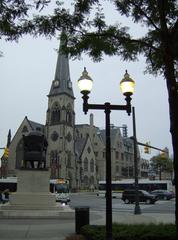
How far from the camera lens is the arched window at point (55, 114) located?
370 ft

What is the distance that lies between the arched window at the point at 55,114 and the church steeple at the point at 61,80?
403 centimetres

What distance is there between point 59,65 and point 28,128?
68.7 feet

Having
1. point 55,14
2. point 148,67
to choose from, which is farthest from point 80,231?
point 55,14

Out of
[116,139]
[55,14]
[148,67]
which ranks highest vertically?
[116,139]

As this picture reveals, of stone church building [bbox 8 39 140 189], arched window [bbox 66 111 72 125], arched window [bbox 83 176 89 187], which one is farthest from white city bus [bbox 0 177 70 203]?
arched window [bbox 83 176 89 187]

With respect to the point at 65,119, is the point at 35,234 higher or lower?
lower

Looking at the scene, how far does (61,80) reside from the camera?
115062 millimetres

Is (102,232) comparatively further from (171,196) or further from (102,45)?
(171,196)

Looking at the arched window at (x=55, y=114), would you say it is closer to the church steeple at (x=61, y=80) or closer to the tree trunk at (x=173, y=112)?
the church steeple at (x=61, y=80)

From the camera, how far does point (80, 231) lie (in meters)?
13.8

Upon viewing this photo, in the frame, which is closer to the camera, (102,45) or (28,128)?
(102,45)

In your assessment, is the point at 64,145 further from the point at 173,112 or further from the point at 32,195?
the point at 173,112

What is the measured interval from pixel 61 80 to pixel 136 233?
105 metres

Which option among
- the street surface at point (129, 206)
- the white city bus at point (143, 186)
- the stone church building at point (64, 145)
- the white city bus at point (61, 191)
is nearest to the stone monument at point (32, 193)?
the street surface at point (129, 206)
